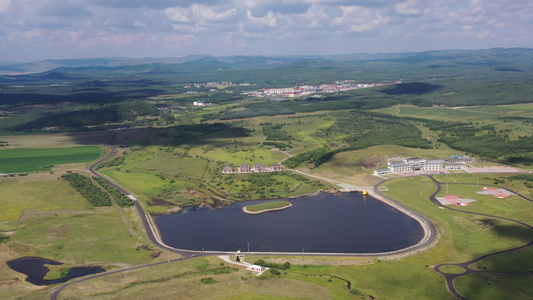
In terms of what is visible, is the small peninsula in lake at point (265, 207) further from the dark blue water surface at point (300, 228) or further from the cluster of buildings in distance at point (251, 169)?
the cluster of buildings in distance at point (251, 169)

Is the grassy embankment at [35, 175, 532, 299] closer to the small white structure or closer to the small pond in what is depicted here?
the small white structure

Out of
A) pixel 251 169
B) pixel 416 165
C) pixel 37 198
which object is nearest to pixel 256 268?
pixel 37 198

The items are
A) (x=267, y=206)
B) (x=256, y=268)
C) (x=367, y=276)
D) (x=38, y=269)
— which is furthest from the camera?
(x=267, y=206)

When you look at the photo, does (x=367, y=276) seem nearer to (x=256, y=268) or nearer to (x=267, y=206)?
(x=256, y=268)

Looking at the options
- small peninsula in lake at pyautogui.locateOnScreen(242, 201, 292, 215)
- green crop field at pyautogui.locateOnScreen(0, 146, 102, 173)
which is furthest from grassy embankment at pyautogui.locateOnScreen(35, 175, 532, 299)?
green crop field at pyautogui.locateOnScreen(0, 146, 102, 173)

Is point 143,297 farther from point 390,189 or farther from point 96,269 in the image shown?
point 390,189

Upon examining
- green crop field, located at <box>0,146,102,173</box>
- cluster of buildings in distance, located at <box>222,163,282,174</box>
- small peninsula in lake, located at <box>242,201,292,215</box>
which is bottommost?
small peninsula in lake, located at <box>242,201,292,215</box>

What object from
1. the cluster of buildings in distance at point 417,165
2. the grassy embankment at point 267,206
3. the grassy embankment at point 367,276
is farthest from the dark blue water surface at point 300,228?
the cluster of buildings in distance at point 417,165
